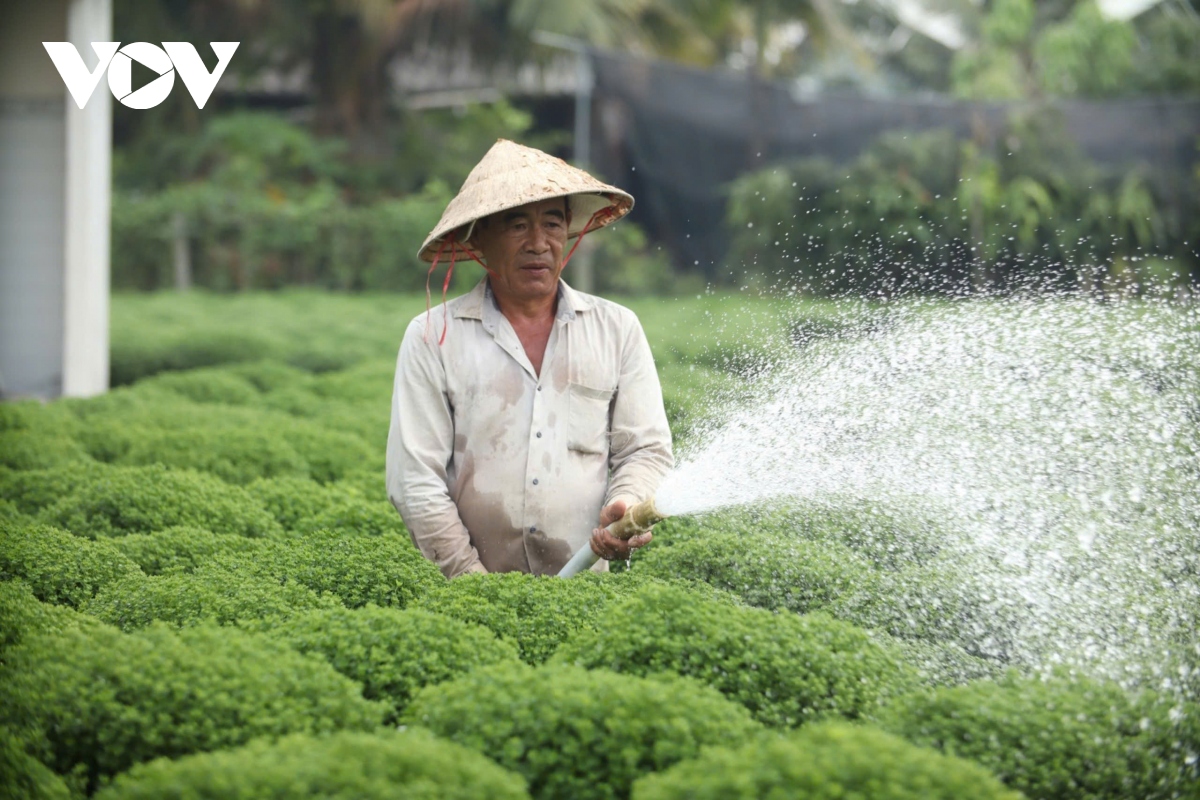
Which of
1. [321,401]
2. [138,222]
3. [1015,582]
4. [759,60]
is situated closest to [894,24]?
[759,60]

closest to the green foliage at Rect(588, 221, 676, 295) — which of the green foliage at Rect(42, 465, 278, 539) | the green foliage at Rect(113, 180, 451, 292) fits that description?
the green foliage at Rect(113, 180, 451, 292)

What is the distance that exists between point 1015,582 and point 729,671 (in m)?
1.44

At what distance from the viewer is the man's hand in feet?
13.2

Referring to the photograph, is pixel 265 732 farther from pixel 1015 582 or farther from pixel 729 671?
pixel 1015 582

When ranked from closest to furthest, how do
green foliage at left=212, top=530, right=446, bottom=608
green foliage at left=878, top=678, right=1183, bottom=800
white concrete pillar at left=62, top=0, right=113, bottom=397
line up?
green foliage at left=878, top=678, right=1183, bottom=800 → green foliage at left=212, top=530, right=446, bottom=608 → white concrete pillar at left=62, top=0, right=113, bottom=397

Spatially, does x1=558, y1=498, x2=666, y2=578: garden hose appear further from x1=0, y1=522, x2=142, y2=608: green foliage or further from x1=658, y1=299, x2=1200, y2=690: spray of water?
x1=0, y1=522, x2=142, y2=608: green foliage

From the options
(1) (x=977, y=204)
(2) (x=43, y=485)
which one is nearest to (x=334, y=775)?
(2) (x=43, y=485)

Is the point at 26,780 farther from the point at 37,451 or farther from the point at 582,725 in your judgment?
the point at 37,451

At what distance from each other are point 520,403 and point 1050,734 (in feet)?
6.25

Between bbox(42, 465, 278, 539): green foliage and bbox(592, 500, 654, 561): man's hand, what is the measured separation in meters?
1.79

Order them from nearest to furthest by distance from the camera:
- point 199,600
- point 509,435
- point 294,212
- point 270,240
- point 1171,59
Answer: point 199,600 < point 509,435 < point 294,212 < point 270,240 < point 1171,59

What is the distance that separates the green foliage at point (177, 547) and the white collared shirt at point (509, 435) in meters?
1.04

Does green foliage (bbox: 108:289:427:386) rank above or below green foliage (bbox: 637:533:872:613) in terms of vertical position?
below

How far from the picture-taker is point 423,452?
417 centimetres
